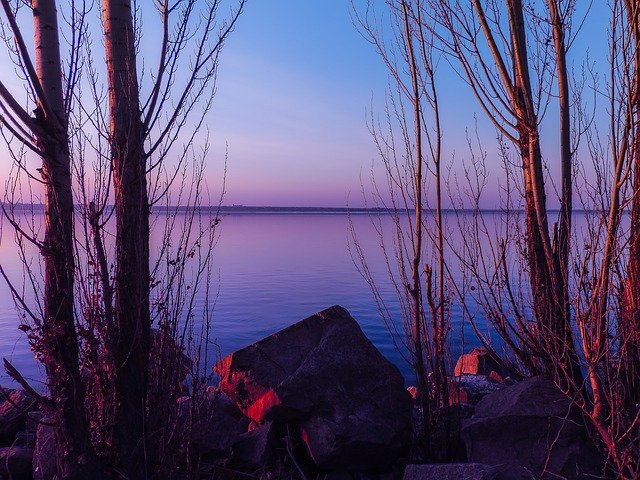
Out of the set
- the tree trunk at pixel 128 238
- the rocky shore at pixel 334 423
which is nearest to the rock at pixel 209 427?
the rocky shore at pixel 334 423

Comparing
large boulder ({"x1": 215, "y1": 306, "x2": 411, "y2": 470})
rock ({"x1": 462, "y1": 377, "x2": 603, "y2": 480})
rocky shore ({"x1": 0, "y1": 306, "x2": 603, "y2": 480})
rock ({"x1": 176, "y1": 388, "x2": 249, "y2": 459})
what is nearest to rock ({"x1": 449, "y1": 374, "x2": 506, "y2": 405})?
rocky shore ({"x1": 0, "y1": 306, "x2": 603, "y2": 480})

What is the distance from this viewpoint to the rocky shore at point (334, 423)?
13.5 ft

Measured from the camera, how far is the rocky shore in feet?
13.5

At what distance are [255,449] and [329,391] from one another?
72cm

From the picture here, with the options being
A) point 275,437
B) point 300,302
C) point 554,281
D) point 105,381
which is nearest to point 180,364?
point 105,381

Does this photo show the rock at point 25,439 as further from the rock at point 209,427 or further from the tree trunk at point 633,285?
the tree trunk at point 633,285

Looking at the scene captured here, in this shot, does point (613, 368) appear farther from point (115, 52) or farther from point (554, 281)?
point (115, 52)

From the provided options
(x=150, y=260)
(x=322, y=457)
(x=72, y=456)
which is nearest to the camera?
(x=72, y=456)

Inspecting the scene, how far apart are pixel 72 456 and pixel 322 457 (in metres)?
1.77

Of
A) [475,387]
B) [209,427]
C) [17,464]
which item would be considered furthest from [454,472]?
[475,387]

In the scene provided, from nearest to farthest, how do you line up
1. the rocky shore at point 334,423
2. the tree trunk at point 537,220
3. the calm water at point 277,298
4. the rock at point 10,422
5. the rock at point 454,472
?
the rock at point 454,472
the rocky shore at point 334,423
the tree trunk at point 537,220
the rock at point 10,422
the calm water at point 277,298

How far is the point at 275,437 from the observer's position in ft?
15.5

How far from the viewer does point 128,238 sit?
12.0 feet

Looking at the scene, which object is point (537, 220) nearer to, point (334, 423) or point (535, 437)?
point (535, 437)
